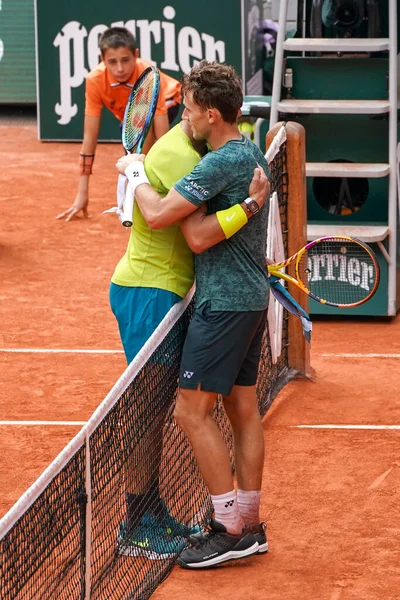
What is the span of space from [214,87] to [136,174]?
465 mm

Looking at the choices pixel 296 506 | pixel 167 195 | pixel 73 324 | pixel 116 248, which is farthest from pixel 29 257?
pixel 167 195

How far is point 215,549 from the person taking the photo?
477cm

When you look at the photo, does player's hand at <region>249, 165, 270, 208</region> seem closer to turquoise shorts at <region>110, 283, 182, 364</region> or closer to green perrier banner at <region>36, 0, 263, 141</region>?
turquoise shorts at <region>110, 283, 182, 364</region>

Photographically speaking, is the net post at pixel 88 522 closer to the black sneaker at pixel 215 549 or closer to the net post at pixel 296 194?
the black sneaker at pixel 215 549

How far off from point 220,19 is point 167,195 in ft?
36.3

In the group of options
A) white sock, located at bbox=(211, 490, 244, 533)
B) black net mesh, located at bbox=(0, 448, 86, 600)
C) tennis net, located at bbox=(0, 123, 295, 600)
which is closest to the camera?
black net mesh, located at bbox=(0, 448, 86, 600)

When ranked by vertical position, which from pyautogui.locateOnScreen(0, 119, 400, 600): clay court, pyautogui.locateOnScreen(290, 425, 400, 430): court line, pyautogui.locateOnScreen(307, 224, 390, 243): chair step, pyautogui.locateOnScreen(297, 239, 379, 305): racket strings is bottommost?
pyautogui.locateOnScreen(290, 425, 400, 430): court line

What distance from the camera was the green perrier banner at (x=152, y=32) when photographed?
14961 mm

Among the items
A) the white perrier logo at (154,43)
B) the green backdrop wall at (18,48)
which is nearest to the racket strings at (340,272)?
the white perrier logo at (154,43)

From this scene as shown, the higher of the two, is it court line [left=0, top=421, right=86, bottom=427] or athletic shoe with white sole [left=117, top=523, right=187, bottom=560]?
athletic shoe with white sole [left=117, top=523, right=187, bottom=560]

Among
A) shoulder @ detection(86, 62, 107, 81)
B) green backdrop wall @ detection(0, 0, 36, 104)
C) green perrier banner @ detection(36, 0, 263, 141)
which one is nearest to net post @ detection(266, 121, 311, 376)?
shoulder @ detection(86, 62, 107, 81)

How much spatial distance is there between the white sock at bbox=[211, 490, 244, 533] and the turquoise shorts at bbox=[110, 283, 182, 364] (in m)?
0.71

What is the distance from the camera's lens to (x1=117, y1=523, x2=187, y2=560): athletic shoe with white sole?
15.3 ft

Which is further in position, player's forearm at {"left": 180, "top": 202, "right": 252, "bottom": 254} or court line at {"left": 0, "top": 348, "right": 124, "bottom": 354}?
court line at {"left": 0, "top": 348, "right": 124, "bottom": 354}
